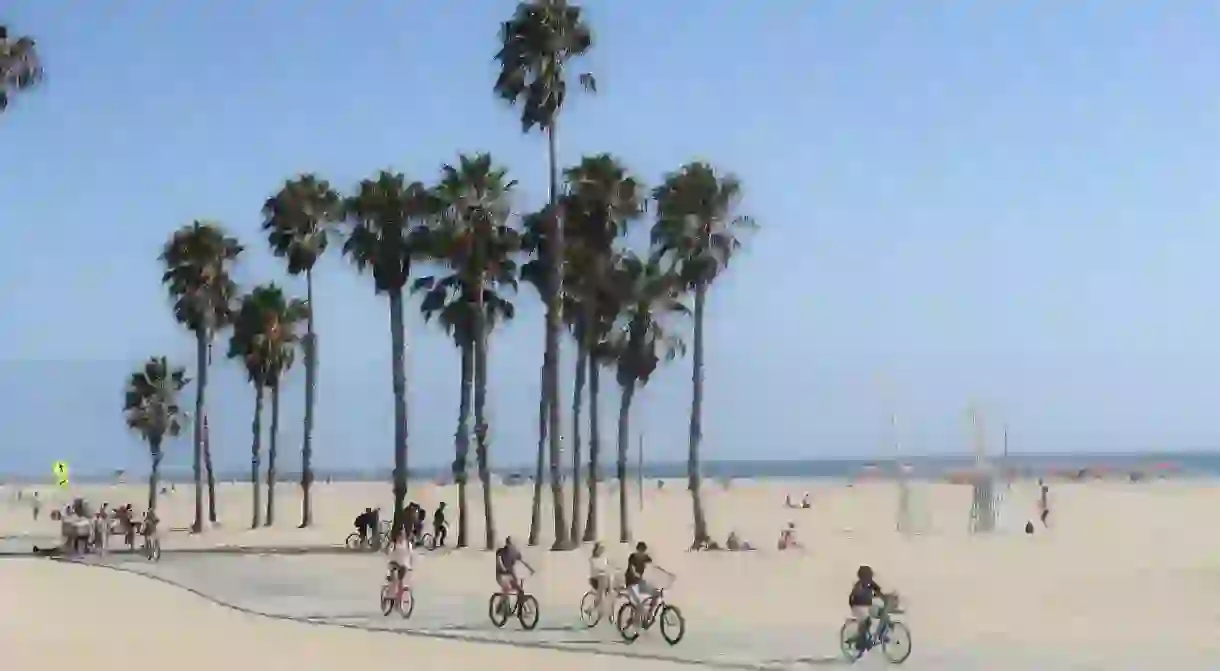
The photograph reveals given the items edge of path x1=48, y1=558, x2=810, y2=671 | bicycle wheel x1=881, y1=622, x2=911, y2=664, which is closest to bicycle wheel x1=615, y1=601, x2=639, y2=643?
edge of path x1=48, y1=558, x2=810, y2=671

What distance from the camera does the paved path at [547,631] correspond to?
21.5 meters

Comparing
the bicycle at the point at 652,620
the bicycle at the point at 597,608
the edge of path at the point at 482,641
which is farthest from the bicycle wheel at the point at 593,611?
the edge of path at the point at 482,641

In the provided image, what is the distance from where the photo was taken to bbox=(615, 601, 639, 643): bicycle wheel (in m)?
23.8

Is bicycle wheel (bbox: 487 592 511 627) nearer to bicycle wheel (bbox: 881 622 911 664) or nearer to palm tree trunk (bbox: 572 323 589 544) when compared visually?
bicycle wheel (bbox: 881 622 911 664)

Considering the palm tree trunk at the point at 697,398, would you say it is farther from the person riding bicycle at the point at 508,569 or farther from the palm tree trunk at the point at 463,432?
the person riding bicycle at the point at 508,569

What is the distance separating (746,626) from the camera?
26719 millimetres

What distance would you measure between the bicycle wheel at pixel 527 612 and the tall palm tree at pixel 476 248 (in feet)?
82.7

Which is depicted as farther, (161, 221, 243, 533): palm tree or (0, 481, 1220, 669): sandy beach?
(161, 221, 243, 533): palm tree

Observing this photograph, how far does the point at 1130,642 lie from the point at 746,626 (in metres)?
6.51

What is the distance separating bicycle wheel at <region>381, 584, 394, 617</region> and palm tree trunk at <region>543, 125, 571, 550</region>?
2059 cm

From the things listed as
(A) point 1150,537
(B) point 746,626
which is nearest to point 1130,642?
(B) point 746,626

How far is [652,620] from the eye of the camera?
23703 mm

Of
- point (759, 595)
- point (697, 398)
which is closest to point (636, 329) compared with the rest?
point (697, 398)

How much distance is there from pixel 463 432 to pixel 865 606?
109 feet
